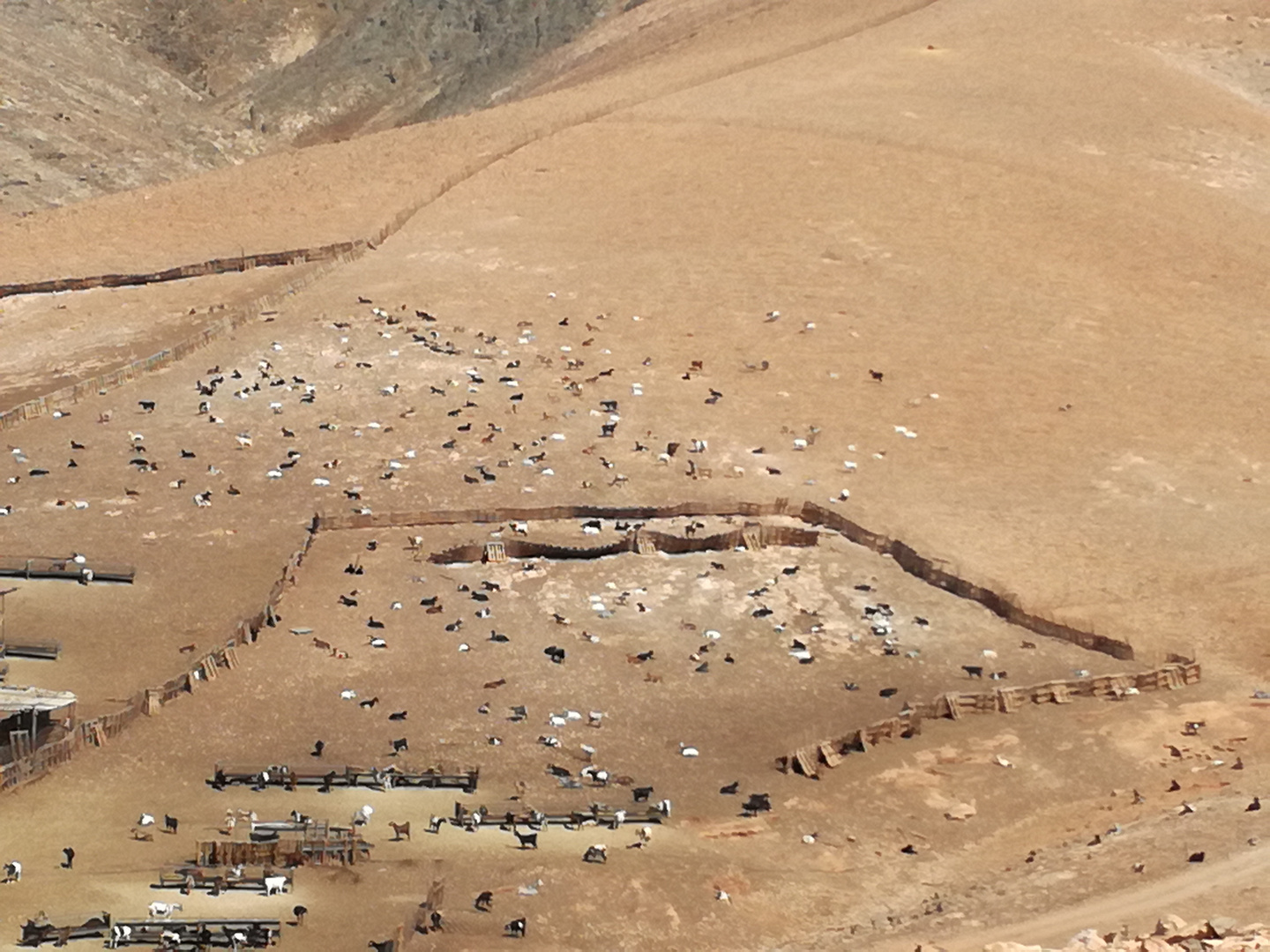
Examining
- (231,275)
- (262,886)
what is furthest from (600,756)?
(231,275)

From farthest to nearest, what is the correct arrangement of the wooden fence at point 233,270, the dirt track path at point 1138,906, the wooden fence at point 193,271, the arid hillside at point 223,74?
the arid hillside at point 223,74 → the wooden fence at point 193,271 → the wooden fence at point 233,270 → the dirt track path at point 1138,906

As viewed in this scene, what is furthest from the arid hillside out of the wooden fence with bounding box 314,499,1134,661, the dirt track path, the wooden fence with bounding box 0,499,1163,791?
the dirt track path

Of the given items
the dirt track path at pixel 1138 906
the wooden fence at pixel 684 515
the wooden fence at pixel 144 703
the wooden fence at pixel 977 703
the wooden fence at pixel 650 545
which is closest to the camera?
the dirt track path at pixel 1138 906

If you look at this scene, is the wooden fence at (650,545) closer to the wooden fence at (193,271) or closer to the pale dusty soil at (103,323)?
the pale dusty soil at (103,323)

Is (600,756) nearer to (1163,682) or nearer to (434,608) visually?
(434,608)

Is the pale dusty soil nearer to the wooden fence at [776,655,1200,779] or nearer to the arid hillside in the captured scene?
the wooden fence at [776,655,1200,779]

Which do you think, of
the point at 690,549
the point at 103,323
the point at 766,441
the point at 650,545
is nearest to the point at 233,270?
the point at 103,323

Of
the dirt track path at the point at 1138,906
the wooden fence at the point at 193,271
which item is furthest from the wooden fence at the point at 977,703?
the wooden fence at the point at 193,271

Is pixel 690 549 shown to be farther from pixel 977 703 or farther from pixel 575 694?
pixel 977 703
